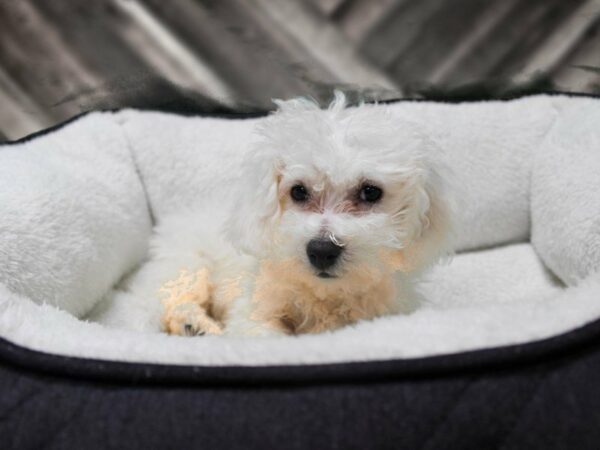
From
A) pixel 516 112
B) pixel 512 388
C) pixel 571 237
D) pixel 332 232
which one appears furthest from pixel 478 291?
pixel 512 388

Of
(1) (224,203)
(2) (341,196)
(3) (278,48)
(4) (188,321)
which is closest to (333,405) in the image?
(2) (341,196)

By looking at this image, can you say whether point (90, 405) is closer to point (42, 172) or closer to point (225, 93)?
point (42, 172)

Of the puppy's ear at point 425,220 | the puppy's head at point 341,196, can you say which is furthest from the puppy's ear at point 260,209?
the puppy's ear at point 425,220

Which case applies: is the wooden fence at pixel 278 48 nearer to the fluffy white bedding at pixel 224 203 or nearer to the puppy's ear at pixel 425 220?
the fluffy white bedding at pixel 224 203

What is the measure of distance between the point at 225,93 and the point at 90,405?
4.20ft

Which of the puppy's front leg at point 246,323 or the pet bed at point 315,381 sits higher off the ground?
the pet bed at point 315,381

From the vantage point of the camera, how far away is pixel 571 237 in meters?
1.47

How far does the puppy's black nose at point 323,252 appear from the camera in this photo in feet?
3.49

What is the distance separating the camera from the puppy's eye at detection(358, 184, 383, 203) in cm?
116

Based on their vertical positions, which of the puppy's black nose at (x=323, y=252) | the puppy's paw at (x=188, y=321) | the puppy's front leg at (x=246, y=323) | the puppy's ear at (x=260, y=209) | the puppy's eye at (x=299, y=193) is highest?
the puppy's black nose at (x=323, y=252)

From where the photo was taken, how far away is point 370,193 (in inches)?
46.0

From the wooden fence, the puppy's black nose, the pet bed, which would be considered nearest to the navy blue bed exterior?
the pet bed

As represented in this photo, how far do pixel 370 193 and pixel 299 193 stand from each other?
14 cm

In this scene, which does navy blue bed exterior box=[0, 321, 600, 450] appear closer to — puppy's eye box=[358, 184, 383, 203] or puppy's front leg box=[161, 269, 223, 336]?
puppy's eye box=[358, 184, 383, 203]
